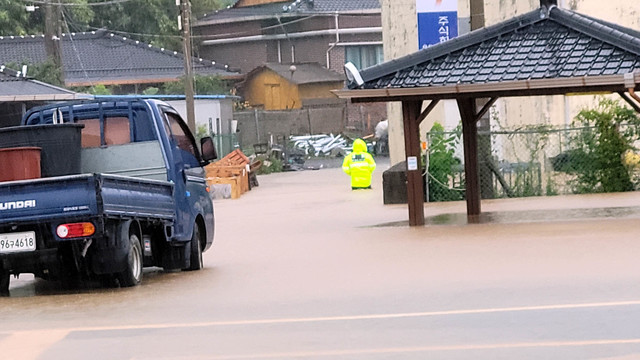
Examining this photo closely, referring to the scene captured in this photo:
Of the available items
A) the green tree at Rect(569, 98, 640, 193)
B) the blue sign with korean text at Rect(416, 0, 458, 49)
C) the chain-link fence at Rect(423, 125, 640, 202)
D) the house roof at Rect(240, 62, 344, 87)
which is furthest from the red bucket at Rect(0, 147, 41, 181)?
the house roof at Rect(240, 62, 344, 87)

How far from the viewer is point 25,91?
3916 centimetres

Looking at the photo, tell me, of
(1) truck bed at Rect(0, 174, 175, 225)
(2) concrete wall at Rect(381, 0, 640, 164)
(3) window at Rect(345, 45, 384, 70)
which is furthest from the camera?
(3) window at Rect(345, 45, 384, 70)

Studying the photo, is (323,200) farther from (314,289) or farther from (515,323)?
(515,323)

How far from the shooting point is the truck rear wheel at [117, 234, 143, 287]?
14648 mm

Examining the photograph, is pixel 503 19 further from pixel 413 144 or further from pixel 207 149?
pixel 207 149

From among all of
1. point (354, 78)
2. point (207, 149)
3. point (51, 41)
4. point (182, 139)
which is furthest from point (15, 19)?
point (207, 149)

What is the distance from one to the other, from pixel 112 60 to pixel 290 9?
10419mm

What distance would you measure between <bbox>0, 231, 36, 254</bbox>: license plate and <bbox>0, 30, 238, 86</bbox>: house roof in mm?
52460

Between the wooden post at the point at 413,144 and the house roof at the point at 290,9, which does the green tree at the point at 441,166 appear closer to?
the wooden post at the point at 413,144

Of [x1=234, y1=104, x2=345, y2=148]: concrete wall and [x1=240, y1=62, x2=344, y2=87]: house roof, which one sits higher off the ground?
[x1=240, y1=62, x2=344, y2=87]: house roof

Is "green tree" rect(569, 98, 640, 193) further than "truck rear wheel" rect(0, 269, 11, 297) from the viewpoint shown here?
Yes

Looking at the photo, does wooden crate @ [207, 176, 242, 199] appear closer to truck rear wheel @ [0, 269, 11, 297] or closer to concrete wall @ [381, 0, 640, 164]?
concrete wall @ [381, 0, 640, 164]

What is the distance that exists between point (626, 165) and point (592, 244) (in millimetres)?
12442

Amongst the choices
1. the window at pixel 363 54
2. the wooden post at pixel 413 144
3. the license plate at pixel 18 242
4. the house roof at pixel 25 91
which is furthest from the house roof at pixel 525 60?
the window at pixel 363 54
